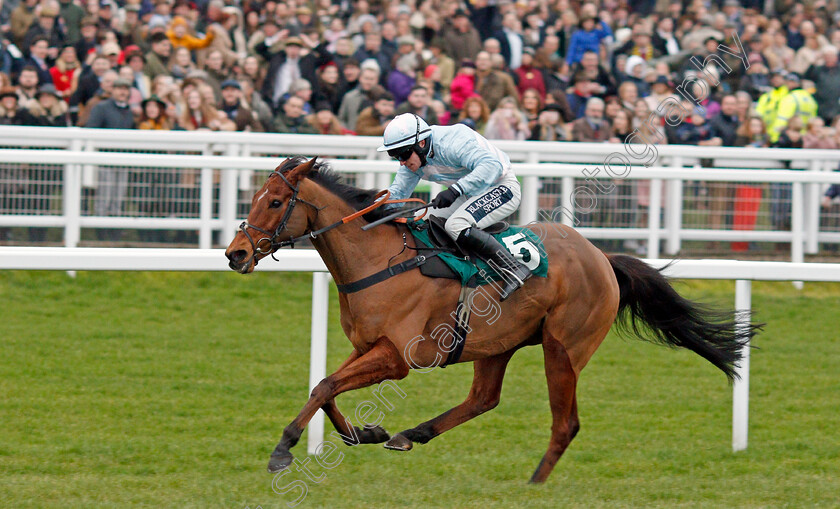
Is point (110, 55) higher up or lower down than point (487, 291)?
higher up

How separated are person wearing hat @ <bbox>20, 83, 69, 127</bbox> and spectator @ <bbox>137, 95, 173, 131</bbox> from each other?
0.67 m

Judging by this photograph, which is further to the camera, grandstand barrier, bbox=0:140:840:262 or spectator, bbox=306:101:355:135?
spectator, bbox=306:101:355:135

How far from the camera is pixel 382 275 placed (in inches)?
183

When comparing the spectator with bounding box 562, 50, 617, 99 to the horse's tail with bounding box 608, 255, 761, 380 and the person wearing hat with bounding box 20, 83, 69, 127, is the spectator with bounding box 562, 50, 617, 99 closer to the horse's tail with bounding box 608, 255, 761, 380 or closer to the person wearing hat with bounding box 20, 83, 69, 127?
the person wearing hat with bounding box 20, 83, 69, 127

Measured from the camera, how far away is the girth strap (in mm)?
4633

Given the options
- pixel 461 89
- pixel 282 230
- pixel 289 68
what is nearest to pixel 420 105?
pixel 461 89

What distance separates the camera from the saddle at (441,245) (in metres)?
4.80

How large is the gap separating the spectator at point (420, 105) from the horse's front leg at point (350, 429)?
527cm

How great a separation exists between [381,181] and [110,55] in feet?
11.5

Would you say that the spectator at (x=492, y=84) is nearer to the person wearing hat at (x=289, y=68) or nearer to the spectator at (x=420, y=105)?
the spectator at (x=420, y=105)

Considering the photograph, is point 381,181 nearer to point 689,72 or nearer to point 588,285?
point 588,285

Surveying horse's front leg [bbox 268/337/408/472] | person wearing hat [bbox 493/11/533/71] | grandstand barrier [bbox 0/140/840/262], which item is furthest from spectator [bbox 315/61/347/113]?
horse's front leg [bbox 268/337/408/472]

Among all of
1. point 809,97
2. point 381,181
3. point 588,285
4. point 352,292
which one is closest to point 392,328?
point 352,292

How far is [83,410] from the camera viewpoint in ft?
19.1
